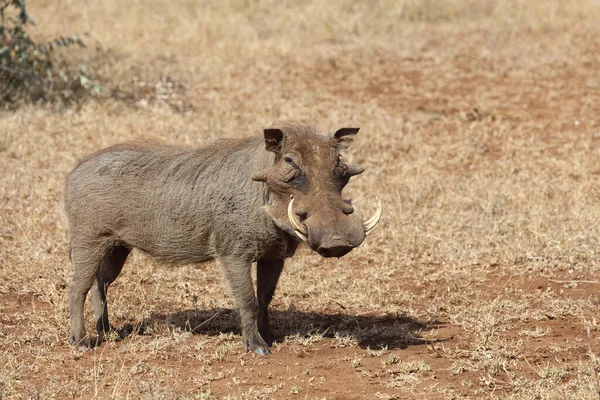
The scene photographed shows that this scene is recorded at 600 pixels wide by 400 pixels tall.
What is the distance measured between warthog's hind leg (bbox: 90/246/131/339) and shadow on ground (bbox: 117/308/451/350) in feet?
0.51

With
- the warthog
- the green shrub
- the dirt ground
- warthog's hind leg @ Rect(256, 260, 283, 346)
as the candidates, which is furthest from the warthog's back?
the green shrub

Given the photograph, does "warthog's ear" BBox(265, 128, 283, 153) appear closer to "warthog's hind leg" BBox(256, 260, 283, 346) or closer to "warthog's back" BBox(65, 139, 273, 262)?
"warthog's back" BBox(65, 139, 273, 262)

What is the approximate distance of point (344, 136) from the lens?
195 inches

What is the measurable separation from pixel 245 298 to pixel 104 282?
1.02 meters

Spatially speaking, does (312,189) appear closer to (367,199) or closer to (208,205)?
(208,205)

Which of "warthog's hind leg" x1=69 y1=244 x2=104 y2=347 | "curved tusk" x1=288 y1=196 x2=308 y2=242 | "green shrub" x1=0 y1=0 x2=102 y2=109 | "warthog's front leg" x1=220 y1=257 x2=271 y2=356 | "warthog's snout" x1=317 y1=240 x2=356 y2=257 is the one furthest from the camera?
"green shrub" x1=0 y1=0 x2=102 y2=109

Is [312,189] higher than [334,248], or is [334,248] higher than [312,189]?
[312,189]

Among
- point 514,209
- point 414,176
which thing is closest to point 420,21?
point 414,176

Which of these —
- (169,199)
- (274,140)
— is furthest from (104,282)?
(274,140)

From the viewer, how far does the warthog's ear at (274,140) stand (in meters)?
4.79

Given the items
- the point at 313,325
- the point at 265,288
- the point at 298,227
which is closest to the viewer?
the point at 298,227

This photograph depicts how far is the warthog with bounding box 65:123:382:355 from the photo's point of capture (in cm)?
484

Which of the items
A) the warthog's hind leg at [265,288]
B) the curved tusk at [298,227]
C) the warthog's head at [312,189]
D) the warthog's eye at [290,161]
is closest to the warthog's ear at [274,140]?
the warthog's head at [312,189]

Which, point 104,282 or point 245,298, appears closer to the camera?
point 245,298
